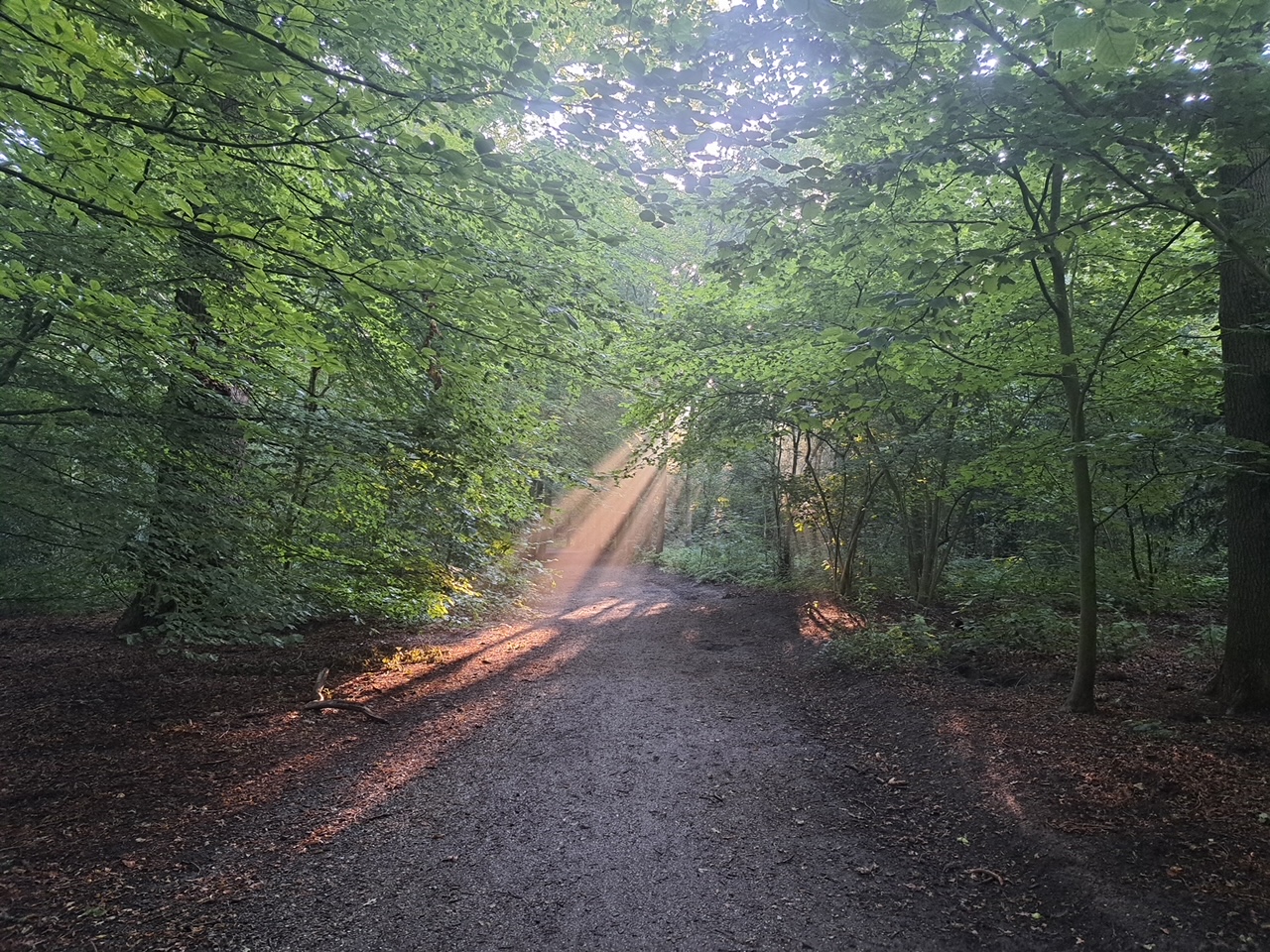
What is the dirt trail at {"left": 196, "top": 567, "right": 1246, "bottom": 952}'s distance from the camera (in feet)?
9.73

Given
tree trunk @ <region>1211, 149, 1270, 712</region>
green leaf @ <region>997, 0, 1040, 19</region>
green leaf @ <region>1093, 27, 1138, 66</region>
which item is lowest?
tree trunk @ <region>1211, 149, 1270, 712</region>

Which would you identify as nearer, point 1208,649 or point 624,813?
point 624,813

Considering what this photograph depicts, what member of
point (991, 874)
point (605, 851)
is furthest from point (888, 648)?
point (605, 851)

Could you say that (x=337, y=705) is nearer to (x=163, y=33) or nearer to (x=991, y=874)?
(x=991, y=874)

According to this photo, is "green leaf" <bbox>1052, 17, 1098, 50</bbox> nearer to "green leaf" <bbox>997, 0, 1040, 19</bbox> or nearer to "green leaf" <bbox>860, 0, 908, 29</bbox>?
"green leaf" <bbox>997, 0, 1040, 19</bbox>

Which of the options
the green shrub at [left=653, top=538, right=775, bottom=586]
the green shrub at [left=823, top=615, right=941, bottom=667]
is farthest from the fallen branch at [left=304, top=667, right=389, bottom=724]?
the green shrub at [left=653, top=538, right=775, bottom=586]

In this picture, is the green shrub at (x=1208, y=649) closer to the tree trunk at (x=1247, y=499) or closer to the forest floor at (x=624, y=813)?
the forest floor at (x=624, y=813)

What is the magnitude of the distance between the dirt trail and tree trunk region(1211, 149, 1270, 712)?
2.35 meters

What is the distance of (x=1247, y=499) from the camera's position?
190 inches

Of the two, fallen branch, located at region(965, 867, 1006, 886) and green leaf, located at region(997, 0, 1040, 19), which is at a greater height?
green leaf, located at region(997, 0, 1040, 19)

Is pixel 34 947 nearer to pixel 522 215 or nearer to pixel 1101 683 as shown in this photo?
pixel 522 215

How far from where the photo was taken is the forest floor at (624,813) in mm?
2975

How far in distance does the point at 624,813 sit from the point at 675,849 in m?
0.58

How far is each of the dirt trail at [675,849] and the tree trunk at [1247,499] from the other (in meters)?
2.35
